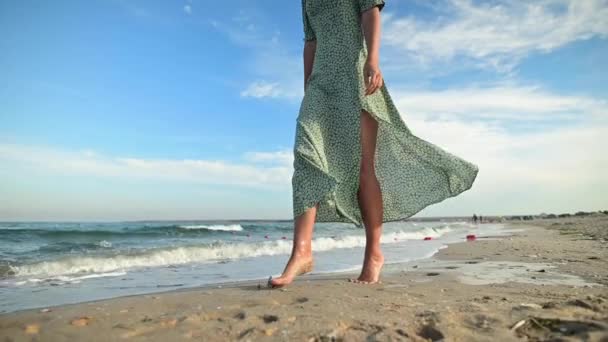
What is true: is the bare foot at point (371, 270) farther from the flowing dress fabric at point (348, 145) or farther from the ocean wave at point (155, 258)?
the ocean wave at point (155, 258)

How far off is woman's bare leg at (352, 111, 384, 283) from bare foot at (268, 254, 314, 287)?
1.43 feet

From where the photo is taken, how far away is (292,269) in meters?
2.79

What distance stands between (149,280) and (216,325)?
2.88m

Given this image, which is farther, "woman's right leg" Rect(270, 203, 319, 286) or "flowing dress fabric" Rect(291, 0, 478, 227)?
"flowing dress fabric" Rect(291, 0, 478, 227)

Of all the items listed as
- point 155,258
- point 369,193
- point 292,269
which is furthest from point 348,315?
point 155,258

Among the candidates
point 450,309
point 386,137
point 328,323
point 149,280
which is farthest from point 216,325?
point 149,280

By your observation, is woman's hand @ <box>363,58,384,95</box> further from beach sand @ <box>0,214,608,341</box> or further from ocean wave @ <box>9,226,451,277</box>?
ocean wave @ <box>9,226,451,277</box>

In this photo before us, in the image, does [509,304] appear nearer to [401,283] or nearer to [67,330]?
[401,283]

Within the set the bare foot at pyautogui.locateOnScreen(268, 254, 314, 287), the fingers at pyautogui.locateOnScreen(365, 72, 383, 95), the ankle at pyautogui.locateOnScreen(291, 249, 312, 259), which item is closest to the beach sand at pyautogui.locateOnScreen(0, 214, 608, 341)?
the bare foot at pyautogui.locateOnScreen(268, 254, 314, 287)

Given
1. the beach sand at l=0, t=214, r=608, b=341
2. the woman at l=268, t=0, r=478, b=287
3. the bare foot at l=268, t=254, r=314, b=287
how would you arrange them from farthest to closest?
1. the woman at l=268, t=0, r=478, b=287
2. the bare foot at l=268, t=254, r=314, b=287
3. the beach sand at l=0, t=214, r=608, b=341

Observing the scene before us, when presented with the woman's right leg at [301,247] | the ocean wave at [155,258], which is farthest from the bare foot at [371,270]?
the ocean wave at [155,258]

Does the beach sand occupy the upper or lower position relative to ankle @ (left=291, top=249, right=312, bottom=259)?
lower

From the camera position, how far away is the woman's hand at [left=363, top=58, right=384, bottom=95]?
306cm

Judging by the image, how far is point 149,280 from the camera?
452 cm
